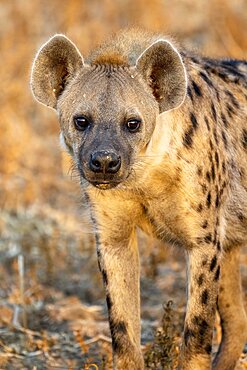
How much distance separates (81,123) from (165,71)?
1.35 ft

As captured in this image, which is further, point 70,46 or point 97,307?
point 97,307

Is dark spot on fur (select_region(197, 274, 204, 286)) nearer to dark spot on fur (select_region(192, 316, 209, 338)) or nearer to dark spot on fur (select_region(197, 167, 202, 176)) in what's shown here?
dark spot on fur (select_region(192, 316, 209, 338))

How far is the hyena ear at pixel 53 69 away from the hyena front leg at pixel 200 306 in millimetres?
907

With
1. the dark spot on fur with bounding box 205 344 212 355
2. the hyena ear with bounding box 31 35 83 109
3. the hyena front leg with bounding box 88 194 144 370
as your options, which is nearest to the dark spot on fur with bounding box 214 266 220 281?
the dark spot on fur with bounding box 205 344 212 355

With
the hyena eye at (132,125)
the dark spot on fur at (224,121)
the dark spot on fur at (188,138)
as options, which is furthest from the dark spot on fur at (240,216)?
the hyena eye at (132,125)

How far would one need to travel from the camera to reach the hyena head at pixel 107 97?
3.90 m

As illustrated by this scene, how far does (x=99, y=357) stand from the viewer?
17.1 ft

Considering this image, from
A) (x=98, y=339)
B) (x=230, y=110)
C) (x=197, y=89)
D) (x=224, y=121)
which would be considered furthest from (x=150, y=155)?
(x=98, y=339)

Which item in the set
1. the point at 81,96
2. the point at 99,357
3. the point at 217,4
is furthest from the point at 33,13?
the point at 81,96

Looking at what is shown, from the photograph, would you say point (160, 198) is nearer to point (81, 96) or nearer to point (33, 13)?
point (81, 96)

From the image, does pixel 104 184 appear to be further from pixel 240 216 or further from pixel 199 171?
pixel 240 216

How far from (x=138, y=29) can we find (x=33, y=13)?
20.0 ft

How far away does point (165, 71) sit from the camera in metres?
4.08

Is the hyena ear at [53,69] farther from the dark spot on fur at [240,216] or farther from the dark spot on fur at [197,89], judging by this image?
the dark spot on fur at [240,216]
